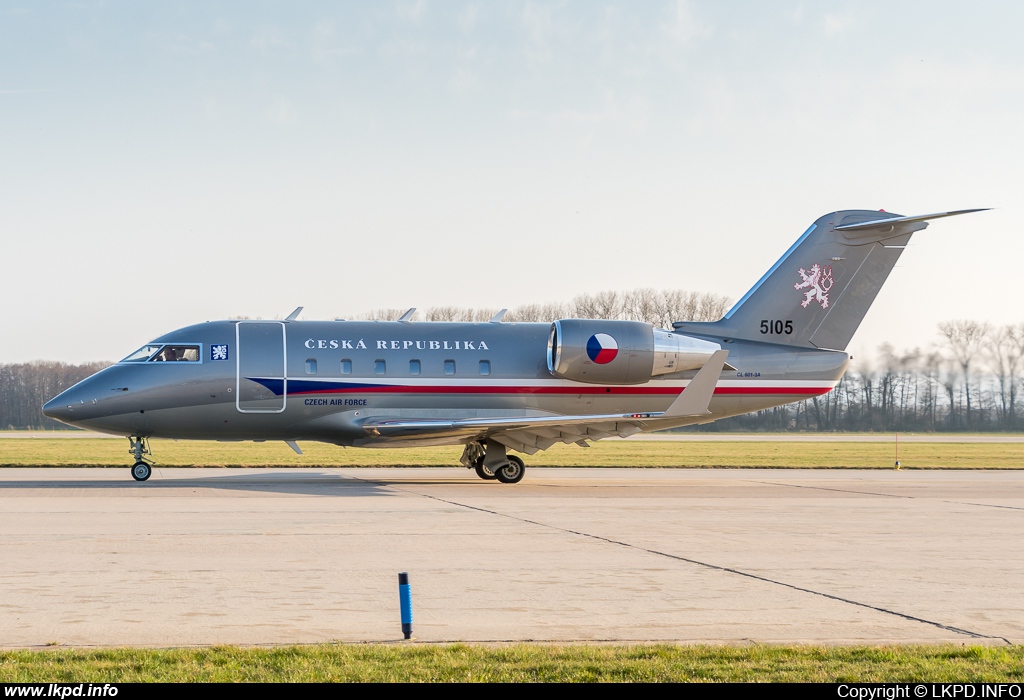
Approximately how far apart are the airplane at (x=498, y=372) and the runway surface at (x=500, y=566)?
2.60 m

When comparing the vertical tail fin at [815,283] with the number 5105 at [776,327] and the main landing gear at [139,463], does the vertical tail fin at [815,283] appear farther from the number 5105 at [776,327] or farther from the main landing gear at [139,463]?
the main landing gear at [139,463]

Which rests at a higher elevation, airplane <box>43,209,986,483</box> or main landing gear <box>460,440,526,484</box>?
airplane <box>43,209,986,483</box>

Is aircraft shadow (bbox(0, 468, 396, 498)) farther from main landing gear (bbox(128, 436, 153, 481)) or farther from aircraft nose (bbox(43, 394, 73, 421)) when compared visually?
aircraft nose (bbox(43, 394, 73, 421))

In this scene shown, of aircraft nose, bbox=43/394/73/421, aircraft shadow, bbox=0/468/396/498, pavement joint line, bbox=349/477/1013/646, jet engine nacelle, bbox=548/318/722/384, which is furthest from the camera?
jet engine nacelle, bbox=548/318/722/384

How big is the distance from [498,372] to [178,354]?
800cm

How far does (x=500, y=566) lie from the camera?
11992mm

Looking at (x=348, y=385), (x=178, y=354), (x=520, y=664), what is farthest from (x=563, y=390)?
(x=520, y=664)

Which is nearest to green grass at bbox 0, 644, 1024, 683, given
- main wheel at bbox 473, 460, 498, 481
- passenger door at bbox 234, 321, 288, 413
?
passenger door at bbox 234, 321, 288, 413

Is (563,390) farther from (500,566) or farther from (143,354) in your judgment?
(500,566)

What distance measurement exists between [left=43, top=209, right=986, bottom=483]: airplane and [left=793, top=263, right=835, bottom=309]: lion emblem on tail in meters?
0.04

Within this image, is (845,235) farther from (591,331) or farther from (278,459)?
(278,459)

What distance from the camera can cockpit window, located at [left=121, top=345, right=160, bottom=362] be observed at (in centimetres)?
2500

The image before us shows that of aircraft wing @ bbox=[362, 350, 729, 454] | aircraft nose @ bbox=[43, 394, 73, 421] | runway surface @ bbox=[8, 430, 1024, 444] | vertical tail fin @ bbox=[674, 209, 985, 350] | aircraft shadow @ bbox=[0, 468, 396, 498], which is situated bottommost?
runway surface @ bbox=[8, 430, 1024, 444]
